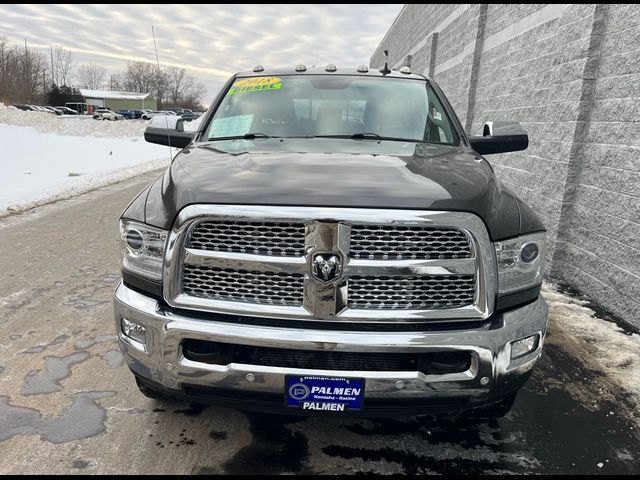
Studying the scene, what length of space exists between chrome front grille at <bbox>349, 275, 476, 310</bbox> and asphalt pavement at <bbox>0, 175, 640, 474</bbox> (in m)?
0.86

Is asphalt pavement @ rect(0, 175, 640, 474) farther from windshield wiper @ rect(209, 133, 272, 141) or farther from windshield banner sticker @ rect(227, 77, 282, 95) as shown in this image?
windshield banner sticker @ rect(227, 77, 282, 95)

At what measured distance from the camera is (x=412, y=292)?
2195 millimetres

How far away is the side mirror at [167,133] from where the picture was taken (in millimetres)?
3861

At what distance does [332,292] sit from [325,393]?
0.43m

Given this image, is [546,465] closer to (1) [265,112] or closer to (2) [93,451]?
(2) [93,451]

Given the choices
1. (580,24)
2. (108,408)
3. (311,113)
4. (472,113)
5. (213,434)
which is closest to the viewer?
(213,434)

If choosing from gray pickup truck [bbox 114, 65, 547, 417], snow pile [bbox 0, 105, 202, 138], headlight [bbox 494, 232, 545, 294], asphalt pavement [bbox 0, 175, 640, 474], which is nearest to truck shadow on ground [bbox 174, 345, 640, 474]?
asphalt pavement [bbox 0, 175, 640, 474]

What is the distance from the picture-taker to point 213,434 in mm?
2658

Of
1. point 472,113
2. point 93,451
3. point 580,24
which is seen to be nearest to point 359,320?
point 93,451

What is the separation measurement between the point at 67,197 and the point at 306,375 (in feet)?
29.3

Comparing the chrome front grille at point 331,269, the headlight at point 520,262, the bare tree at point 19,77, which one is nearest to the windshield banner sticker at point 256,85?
the chrome front grille at point 331,269

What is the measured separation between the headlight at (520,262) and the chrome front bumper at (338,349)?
0.14m

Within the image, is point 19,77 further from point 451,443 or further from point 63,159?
point 451,443

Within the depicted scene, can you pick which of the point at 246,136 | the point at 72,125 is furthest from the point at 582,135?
the point at 72,125
